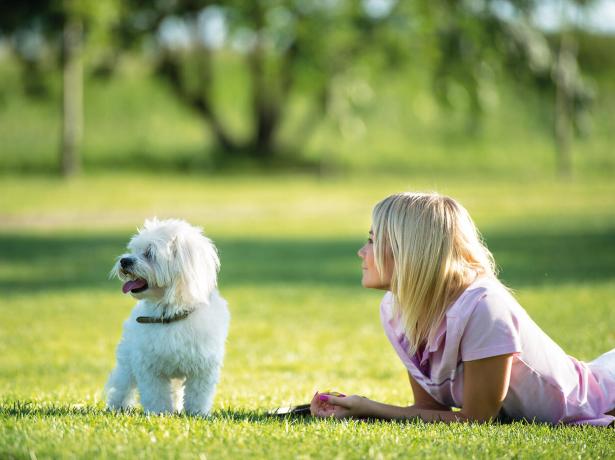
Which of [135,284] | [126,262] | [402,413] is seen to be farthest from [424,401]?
[126,262]

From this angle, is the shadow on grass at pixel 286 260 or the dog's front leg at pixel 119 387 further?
the shadow on grass at pixel 286 260

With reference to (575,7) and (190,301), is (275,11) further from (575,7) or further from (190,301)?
(190,301)

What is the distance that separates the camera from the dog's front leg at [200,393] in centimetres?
536

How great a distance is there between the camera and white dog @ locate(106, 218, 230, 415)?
207 inches

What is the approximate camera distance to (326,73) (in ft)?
129

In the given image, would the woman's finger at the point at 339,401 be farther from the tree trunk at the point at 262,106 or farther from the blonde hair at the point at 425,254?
the tree trunk at the point at 262,106

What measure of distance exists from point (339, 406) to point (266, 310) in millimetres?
7336

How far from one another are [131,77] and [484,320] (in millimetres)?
48379

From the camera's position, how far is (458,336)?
4.57 m

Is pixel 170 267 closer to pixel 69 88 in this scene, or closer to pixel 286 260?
pixel 286 260

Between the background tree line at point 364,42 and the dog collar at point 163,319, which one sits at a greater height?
the background tree line at point 364,42

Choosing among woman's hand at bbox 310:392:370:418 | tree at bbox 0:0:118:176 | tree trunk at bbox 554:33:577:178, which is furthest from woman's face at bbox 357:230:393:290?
tree trunk at bbox 554:33:577:178

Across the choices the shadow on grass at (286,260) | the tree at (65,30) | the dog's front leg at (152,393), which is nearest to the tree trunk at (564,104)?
the shadow on grass at (286,260)

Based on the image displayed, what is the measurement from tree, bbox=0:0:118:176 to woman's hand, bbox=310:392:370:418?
1077 inches
